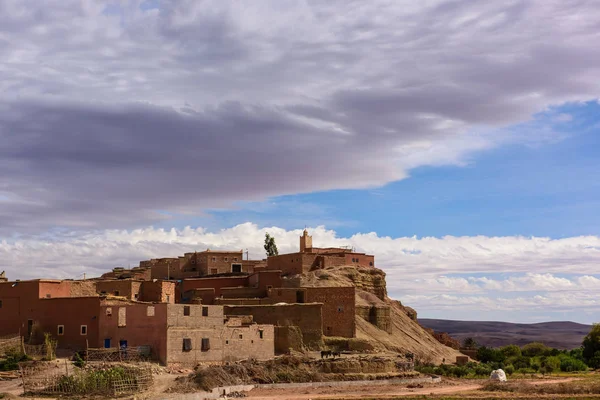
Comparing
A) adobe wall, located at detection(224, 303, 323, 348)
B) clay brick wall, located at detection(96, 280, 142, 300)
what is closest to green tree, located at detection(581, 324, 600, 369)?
adobe wall, located at detection(224, 303, 323, 348)

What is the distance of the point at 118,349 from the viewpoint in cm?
3931

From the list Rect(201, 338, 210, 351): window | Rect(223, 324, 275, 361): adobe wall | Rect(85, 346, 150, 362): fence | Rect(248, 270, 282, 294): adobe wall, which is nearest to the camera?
Rect(85, 346, 150, 362): fence

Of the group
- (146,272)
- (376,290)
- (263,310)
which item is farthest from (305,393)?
(146,272)

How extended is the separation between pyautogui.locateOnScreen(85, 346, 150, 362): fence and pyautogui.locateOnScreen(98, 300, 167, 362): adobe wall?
61 centimetres

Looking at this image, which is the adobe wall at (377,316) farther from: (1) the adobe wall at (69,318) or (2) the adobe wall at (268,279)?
(1) the adobe wall at (69,318)

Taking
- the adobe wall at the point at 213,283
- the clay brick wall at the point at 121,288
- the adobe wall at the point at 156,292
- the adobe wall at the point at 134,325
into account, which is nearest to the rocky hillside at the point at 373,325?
the adobe wall at the point at 213,283

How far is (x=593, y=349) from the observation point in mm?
65438

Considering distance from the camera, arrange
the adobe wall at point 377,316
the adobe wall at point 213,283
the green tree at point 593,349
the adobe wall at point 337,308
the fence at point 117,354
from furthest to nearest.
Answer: the green tree at point 593,349 < the adobe wall at point 213,283 < the adobe wall at point 377,316 < the adobe wall at point 337,308 < the fence at point 117,354

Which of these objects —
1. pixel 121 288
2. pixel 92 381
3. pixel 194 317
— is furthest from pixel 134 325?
pixel 121 288

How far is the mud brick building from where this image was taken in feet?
195

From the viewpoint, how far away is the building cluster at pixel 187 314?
40344mm

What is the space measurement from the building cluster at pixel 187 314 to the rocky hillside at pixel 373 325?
1595mm

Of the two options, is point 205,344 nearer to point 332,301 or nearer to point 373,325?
point 332,301

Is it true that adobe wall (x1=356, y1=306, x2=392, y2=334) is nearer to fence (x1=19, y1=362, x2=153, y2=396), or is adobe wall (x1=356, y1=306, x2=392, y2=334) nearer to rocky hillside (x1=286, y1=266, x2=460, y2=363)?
rocky hillside (x1=286, y1=266, x2=460, y2=363)
